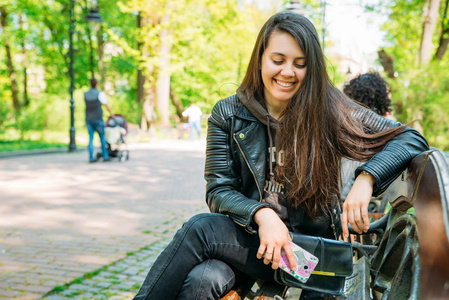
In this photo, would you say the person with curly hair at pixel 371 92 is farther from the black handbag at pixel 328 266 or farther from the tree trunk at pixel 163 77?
the tree trunk at pixel 163 77

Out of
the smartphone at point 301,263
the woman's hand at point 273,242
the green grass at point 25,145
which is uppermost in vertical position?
the woman's hand at point 273,242

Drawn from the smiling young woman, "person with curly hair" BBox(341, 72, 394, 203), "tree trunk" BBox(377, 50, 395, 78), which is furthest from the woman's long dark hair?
"tree trunk" BBox(377, 50, 395, 78)

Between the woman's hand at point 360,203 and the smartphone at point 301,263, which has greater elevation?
the woman's hand at point 360,203

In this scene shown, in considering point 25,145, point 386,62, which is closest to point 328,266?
point 386,62

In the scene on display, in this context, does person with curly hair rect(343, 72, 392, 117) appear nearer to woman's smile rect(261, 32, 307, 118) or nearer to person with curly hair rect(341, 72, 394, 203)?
person with curly hair rect(341, 72, 394, 203)

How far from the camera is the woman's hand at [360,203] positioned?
1942mm

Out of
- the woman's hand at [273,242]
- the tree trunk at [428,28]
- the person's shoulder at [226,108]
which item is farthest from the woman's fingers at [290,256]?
the tree trunk at [428,28]

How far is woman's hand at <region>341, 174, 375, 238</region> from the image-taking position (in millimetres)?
1942

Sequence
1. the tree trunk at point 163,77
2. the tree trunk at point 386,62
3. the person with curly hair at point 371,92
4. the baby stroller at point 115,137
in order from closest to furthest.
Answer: the person with curly hair at point 371,92
the tree trunk at point 386,62
the baby stroller at point 115,137
the tree trunk at point 163,77

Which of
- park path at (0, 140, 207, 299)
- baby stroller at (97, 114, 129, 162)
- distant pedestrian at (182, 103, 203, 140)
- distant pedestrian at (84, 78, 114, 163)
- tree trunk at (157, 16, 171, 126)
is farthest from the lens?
tree trunk at (157, 16, 171, 126)

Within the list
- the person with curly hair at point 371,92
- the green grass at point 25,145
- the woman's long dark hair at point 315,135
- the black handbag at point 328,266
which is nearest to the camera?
the black handbag at point 328,266

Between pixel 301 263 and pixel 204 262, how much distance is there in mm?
394

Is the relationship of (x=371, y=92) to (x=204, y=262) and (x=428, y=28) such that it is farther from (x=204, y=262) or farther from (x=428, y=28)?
(x=428, y=28)

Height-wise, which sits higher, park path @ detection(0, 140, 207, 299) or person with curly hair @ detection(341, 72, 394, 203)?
person with curly hair @ detection(341, 72, 394, 203)
